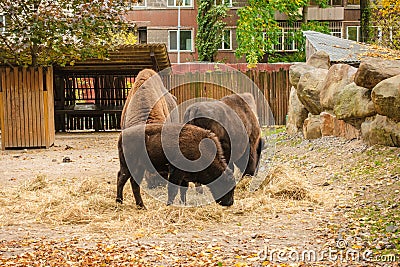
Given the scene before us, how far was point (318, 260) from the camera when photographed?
5406 millimetres

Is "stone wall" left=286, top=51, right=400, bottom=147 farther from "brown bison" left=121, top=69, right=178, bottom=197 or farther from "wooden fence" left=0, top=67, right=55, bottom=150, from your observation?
"wooden fence" left=0, top=67, right=55, bottom=150

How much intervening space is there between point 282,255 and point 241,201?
2.33 meters

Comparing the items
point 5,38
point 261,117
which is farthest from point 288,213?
point 261,117

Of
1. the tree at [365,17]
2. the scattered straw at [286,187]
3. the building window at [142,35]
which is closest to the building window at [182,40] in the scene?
the building window at [142,35]

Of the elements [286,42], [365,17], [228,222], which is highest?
[365,17]

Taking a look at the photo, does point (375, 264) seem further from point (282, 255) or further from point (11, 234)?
point (11, 234)

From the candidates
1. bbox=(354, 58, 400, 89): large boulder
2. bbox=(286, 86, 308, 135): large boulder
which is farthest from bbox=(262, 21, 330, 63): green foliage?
bbox=(354, 58, 400, 89): large boulder

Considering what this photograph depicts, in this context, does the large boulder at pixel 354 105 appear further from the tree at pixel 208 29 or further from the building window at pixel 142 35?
the building window at pixel 142 35

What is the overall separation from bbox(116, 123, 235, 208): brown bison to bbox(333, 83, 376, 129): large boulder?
3.88 metres

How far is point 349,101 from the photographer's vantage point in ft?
36.7

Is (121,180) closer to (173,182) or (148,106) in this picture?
(173,182)

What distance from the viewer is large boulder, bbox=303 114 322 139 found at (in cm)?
1341

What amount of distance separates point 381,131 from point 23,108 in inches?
341

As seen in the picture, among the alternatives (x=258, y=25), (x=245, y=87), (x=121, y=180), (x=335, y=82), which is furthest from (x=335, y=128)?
(x=258, y=25)
